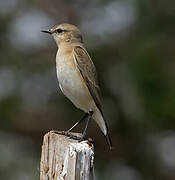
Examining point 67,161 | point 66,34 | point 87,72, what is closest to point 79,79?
point 87,72

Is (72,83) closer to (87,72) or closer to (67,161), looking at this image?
(87,72)

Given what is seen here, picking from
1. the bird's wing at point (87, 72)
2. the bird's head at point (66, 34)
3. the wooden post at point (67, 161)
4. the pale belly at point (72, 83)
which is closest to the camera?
the wooden post at point (67, 161)

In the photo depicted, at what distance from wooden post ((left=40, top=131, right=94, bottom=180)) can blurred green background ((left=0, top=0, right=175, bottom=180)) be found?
4713mm

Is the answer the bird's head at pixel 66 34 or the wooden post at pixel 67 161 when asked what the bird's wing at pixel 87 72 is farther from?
the wooden post at pixel 67 161

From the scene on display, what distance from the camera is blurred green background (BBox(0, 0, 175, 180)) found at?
1010cm

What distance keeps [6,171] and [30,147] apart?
22.7 inches

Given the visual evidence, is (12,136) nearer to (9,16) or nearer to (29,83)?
(29,83)

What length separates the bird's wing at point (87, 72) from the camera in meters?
6.98

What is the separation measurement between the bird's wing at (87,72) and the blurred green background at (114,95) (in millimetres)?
2810

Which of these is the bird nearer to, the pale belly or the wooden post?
the pale belly

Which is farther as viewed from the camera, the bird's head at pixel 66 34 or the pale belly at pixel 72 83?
the bird's head at pixel 66 34

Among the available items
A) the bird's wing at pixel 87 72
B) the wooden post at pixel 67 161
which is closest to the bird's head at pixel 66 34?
the bird's wing at pixel 87 72

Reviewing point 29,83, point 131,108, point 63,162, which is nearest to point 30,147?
point 29,83

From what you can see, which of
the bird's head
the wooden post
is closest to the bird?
the bird's head
